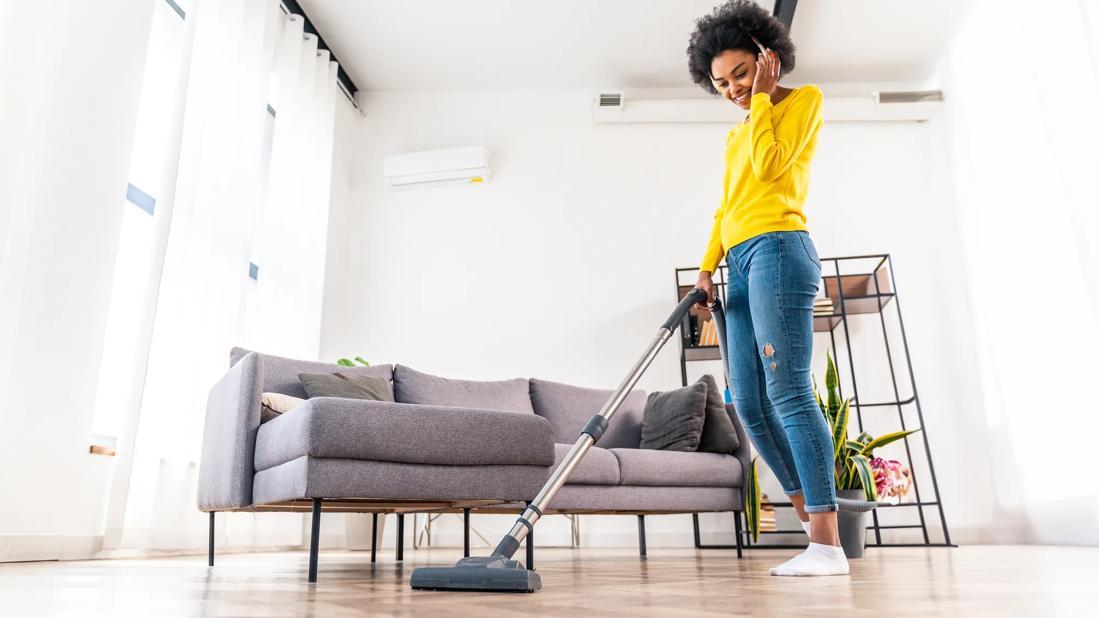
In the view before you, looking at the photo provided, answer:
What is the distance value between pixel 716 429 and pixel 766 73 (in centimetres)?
175

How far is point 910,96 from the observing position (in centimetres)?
481

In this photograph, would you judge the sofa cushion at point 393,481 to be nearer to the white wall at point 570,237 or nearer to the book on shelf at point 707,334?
the book on shelf at point 707,334

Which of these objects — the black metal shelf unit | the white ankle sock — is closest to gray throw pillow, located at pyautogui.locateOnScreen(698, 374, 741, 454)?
the black metal shelf unit

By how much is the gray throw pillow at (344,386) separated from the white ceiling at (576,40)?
7.88 feet

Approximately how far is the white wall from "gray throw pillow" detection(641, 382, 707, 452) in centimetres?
102

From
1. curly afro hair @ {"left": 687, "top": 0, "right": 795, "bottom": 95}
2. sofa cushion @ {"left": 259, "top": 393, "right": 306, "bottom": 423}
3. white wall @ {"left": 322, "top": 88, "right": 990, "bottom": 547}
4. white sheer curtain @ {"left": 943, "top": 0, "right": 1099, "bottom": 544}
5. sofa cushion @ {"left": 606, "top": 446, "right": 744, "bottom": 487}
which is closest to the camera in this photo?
curly afro hair @ {"left": 687, "top": 0, "right": 795, "bottom": 95}

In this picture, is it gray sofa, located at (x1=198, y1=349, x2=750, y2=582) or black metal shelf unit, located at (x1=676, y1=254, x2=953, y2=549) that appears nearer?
gray sofa, located at (x1=198, y1=349, x2=750, y2=582)

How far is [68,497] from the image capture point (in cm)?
255

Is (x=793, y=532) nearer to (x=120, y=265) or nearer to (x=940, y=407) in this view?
(x=940, y=407)

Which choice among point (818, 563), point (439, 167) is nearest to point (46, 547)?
point (818, 563)

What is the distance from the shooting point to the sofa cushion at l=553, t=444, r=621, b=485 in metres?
2.74

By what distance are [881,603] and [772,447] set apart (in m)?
0.86

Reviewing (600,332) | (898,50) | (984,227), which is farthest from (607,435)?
Result: (898,50)

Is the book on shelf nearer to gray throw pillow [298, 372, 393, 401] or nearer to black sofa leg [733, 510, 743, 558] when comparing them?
black sofa leg [733, 510, 743, 558]
